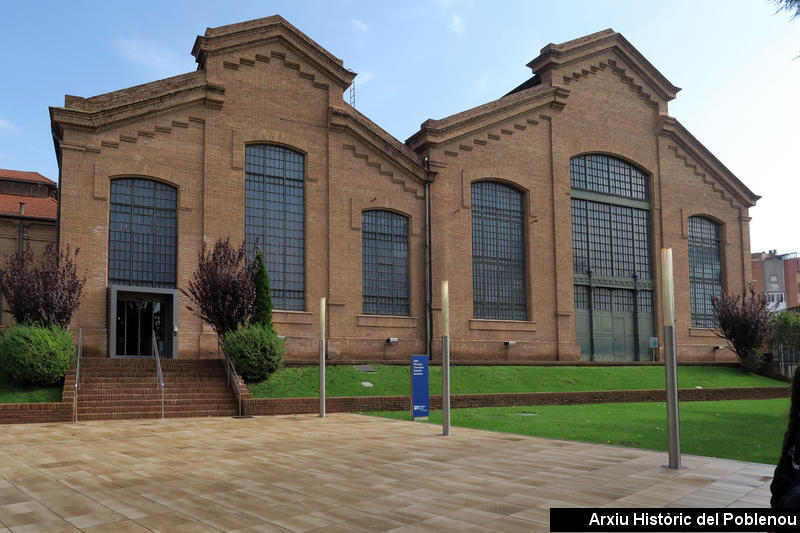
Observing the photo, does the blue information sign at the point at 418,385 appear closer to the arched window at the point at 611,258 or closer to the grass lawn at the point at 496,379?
the grass lawn at the point at 496,379

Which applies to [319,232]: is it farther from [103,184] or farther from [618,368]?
[618,368]

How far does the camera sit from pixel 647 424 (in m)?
15.5

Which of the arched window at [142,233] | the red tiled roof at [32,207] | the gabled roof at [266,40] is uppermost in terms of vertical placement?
the gabled roof at [266,40]

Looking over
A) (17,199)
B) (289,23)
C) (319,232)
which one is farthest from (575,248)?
(17,199)

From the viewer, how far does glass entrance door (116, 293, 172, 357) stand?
24.8 metres

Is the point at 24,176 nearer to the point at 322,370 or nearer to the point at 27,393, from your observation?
the point at 27,393

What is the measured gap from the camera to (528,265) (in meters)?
31.5

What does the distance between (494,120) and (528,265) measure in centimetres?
704

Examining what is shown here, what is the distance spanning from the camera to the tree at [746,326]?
1304 inches

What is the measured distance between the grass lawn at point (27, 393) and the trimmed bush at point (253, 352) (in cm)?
497

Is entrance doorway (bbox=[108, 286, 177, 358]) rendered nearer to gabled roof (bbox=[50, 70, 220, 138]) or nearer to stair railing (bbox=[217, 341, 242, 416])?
stair railing (bbox=[217, 341, 242, 416])

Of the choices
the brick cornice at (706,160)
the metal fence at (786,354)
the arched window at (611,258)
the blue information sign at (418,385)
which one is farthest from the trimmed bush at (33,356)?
the metal fence at (786,354)

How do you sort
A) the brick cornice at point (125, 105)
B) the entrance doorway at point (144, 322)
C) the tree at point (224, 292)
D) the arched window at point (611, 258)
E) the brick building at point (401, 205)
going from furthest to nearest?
1. the arched window at point (611, 258)
2. the entrance doorway at point (144, 322)
3. the brick building at point (401, 205)
4. the brick cornice at point (125, 105)
5. the tree at point (224, 292)

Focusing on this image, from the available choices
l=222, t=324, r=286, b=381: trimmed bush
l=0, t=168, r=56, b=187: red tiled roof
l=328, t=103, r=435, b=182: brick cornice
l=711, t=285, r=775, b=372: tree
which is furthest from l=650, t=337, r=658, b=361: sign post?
l=0, t=168, r=56, b=187: red tiled roof
